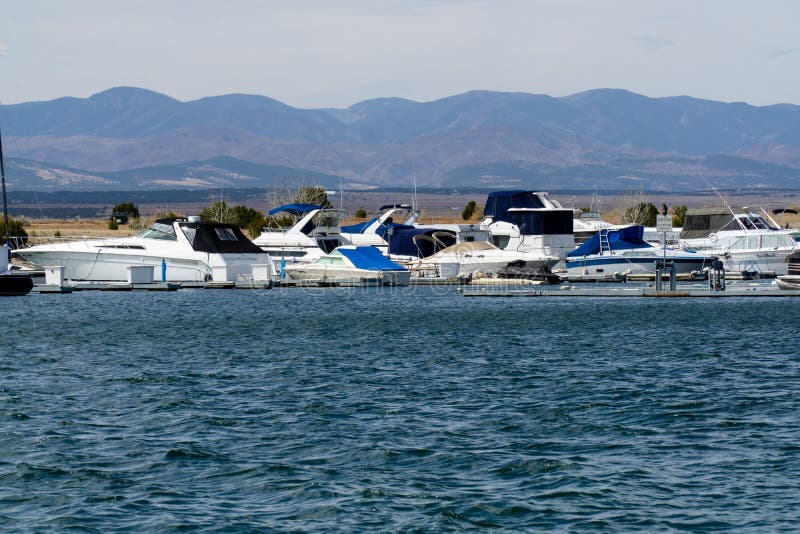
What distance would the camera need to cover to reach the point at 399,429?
25359 mm

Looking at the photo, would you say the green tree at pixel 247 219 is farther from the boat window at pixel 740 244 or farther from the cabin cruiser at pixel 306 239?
the boat window at pixel 740 244

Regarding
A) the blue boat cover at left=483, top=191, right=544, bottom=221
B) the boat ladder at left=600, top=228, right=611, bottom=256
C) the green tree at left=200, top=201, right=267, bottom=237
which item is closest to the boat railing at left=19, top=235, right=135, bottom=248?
the green tree at left=200, top=201, right=267, bottom=237

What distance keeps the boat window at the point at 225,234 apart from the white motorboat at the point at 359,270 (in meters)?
5.68

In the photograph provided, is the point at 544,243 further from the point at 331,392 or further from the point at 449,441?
the point at 449,441

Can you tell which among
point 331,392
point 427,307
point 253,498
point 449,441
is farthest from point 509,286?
point 253,498

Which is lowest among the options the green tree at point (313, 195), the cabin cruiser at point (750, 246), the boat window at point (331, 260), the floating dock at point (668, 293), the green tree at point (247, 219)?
the floating dock at point (668, 293)

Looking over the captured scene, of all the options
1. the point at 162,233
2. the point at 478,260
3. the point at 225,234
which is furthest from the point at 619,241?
the point at 162,233

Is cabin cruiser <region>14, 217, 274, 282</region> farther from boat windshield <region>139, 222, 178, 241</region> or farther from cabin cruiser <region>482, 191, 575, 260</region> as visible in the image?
cabin cruiser <region>482, 191, 575, 260</region>

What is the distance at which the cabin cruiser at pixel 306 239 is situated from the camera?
7806 centimetres

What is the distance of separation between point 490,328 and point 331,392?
19.7m

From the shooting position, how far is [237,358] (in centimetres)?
3888

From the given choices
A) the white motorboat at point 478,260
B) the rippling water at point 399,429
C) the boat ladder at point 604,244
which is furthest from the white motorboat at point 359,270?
the rippling water at point 399,429

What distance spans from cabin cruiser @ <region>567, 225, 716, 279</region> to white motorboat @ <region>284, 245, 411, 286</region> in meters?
11.8

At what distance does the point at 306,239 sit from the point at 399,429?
54056mm
